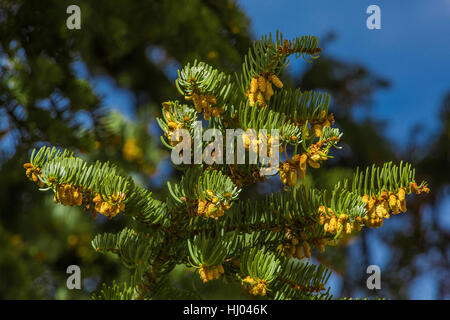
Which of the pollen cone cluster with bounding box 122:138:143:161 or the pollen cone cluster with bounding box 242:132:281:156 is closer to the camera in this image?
the pollen cone cluster with bounding box 242:132:281:156

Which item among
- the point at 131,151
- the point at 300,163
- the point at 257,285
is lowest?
the point at 257,285

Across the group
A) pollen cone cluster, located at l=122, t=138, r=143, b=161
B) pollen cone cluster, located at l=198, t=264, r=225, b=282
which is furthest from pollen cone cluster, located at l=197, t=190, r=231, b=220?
pollen cone cluster, located at l=122, t=138, r=143, b=161

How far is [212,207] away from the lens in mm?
371

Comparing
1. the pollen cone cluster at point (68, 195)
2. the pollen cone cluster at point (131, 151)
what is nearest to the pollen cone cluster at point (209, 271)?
the pollen cone cluster at point (68, 195)

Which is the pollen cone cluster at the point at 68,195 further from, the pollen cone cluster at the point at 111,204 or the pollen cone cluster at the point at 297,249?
the pollen cone cluster at the point at 297,249

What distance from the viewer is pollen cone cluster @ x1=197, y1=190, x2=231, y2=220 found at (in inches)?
14.6

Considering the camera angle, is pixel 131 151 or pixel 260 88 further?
pixel 131 151

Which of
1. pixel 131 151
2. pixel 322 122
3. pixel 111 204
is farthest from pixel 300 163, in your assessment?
pixel 131 151

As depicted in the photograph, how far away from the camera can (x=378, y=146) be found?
1.34 metres

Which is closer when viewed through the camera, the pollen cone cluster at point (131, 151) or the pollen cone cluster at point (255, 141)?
the pollen cone cluster at point (255, 141)

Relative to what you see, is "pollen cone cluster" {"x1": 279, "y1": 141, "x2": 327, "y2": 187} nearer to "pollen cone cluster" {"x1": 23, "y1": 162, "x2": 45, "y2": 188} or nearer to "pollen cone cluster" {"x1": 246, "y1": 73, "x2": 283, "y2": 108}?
"pollen cone cluster" {"x1": 246, "y1": 73, "x2": 283, "y2": 108}

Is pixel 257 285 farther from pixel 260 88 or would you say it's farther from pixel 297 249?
pixel 260 88

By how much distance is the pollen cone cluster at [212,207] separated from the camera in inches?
14.6
